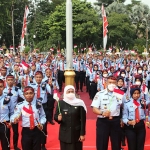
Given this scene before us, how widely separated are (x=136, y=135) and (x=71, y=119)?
4.63ft

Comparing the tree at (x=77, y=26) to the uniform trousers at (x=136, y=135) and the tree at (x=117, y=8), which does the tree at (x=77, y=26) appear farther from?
the uniform trousers at (x=136, y=135)

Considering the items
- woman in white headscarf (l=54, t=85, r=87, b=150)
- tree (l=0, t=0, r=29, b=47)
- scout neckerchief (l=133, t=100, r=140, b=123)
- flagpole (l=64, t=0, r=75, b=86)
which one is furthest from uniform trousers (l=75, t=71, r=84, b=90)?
tree (l=0, t=0, r=29, b=47)

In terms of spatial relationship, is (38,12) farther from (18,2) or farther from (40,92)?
(40,92)

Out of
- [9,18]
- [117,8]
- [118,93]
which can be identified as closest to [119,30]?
[117,8]

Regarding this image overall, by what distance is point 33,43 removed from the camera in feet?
127

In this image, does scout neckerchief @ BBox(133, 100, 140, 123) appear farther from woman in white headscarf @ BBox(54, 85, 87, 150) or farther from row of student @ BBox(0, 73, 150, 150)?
woman in white headscarf @ BBox(54, 85, 87, 150)

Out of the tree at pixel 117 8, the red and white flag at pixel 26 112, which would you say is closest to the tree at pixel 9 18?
the tree at pixel 117 8

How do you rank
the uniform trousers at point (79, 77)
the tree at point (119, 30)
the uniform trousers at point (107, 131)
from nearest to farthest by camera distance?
the uniform trousers at point (107, 131), the uniform trousers at point (79, 77), the tree at point (119, 30)

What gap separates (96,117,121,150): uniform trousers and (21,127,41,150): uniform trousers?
105 centimetres

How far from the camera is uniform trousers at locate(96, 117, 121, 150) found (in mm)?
5176

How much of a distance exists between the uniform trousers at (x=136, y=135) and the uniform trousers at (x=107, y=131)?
19cm

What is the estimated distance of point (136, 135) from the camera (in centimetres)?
530

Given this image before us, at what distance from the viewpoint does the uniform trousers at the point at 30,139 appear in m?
4.88

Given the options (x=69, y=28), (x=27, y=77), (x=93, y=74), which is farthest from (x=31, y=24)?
(x=69, y=28)
